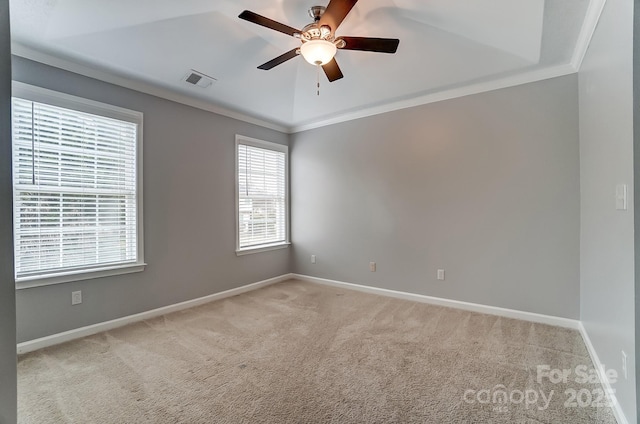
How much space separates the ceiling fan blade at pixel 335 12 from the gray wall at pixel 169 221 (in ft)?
7.65

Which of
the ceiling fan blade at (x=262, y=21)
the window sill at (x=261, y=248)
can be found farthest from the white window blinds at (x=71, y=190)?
the ceiling fan blade at (x=262, y=21)

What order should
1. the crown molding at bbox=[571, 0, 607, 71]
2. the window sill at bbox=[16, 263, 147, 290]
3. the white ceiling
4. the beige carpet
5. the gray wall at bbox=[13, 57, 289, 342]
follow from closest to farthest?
1. the beige carpet
2. the crown molding at bbox=[571, 0, 607, 71]
3. the white ceiling
4. the window sill at bbox=[16, 263, 147, 290]
5. the gray wall at bbox=[13, 57, 289, 342]

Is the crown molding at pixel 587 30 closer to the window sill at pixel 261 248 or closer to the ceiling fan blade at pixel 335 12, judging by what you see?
the ceiling fan blade at pixel 335 12

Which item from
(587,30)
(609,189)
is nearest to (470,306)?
(609,189)

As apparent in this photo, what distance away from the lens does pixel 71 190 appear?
269cm

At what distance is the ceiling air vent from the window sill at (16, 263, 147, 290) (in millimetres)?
2097

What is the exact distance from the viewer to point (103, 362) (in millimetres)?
2293

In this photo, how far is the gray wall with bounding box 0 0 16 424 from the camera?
119 centimetres

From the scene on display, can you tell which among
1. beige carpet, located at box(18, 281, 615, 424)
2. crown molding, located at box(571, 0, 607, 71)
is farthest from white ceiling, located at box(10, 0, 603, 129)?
beige carpet, located at box(18, 281, 615, 424)

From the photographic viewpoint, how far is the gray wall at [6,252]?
119cm

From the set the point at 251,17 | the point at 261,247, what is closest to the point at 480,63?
A: the point at 251,17

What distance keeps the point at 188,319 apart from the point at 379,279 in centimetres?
247

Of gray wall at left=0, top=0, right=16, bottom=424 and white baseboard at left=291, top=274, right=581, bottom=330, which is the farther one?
white baseboard at left=291, top=274, right=581, bottom=330

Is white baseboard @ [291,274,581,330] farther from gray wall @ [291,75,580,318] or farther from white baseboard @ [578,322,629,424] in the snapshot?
white baseboard @ [578,322,629,424]
